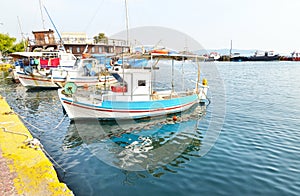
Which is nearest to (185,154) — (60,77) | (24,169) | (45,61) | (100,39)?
(24,169)

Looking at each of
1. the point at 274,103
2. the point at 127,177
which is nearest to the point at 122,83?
the point at 127,177

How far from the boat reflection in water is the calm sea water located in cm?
4

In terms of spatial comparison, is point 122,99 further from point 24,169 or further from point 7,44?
point 7,44

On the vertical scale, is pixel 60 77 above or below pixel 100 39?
below

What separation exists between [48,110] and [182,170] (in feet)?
43.1

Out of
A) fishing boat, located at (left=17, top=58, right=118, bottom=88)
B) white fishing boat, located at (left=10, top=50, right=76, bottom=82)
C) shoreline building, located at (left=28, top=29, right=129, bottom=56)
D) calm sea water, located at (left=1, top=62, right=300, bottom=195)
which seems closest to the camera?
calm sea water, located at (left=1, top=62, right=300, bottom=195)

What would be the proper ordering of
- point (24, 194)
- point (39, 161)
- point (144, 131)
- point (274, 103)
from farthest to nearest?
point (274, 103) < point (144, 131) < point (39, 161) < point (24, 194)

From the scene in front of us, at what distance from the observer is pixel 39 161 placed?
5.93 meters

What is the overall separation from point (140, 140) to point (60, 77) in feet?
63.8

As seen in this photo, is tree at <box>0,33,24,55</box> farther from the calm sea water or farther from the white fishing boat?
the calm sea water

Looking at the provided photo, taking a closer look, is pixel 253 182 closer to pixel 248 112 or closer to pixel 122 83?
pixel 122 83

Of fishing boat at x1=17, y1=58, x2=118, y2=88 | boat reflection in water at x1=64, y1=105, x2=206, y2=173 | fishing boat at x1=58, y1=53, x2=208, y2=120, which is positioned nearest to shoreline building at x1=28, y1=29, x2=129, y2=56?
fishing boat at x1=17, y1=58, x2=118, y2=88

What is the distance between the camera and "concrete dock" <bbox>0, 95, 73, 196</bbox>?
15.2 ft

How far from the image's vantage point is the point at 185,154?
29.7 feet
